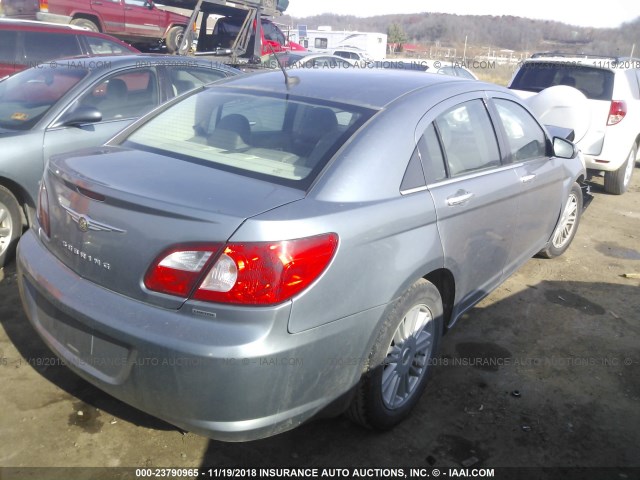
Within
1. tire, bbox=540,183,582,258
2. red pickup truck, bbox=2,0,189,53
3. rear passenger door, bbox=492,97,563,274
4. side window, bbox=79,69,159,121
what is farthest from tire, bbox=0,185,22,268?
red pickup truck, bbox=2,0,189,53

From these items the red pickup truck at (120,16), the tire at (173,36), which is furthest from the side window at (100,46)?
the tire at (173,36)

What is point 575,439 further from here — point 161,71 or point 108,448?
point 161,71

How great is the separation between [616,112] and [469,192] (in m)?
5.12

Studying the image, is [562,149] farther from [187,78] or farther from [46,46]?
[46,46]

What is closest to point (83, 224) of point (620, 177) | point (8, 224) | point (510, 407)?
point (510, 407)

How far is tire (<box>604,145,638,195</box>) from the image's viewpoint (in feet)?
24.9

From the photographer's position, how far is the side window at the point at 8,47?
24.3 feet

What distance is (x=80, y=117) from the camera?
4551mm

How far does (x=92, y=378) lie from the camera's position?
237 centimetres

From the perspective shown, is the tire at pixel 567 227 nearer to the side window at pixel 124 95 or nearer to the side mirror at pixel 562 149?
the side mirror at pixel 562 149

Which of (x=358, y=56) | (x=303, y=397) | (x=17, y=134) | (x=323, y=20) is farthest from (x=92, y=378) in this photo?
(x=323, y=20)

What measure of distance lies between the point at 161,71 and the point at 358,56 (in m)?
21.5

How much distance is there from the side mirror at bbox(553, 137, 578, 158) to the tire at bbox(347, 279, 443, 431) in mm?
2007

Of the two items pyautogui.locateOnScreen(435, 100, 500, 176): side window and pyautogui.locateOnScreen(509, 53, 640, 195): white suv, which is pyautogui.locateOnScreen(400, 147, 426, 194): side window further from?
pyautogui.locateOnScreen(509, 53, 640, 195): white suv
